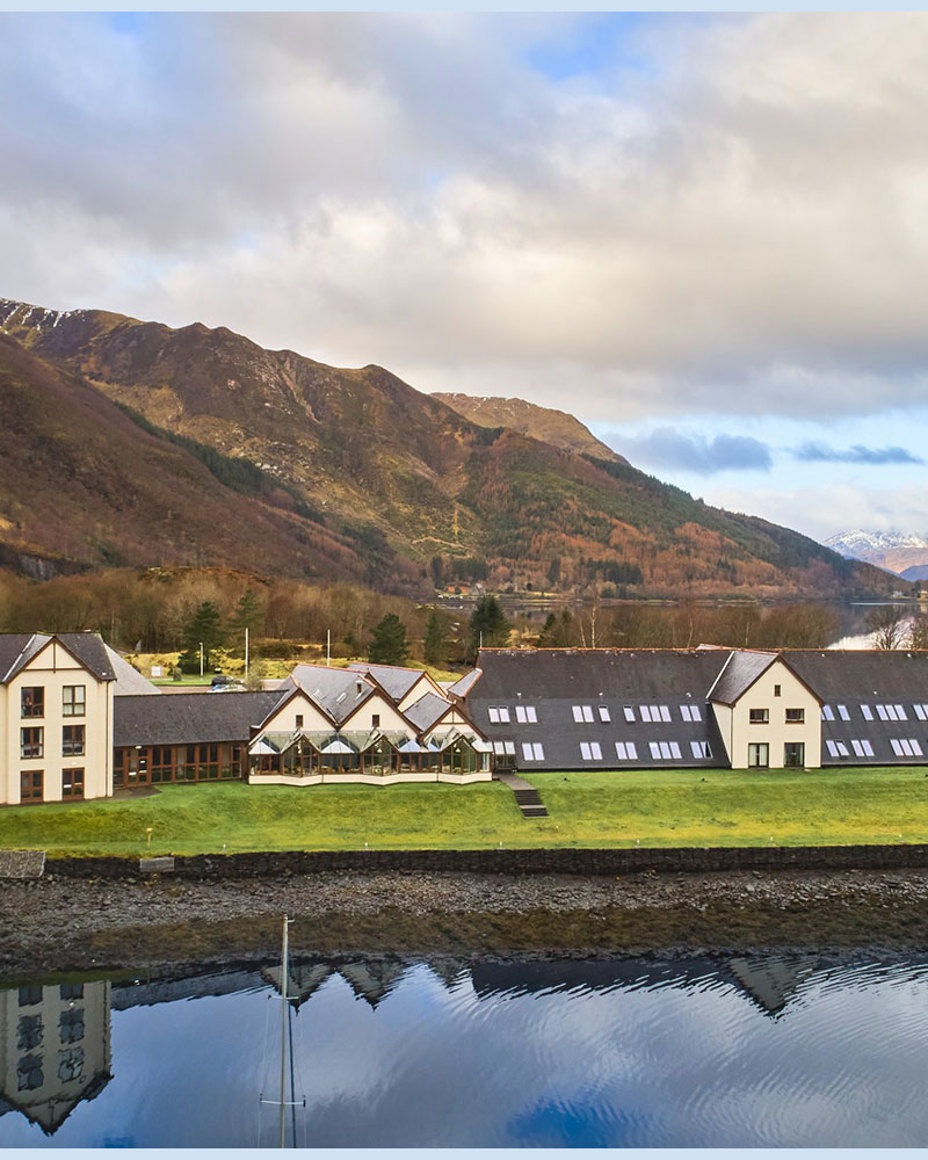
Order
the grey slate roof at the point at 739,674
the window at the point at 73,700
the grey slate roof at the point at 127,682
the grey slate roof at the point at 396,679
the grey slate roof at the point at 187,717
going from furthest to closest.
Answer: the grey slate roof at the point at 127,682
the grey slate roof at the point at 396,679
the grey slate roof at the point at 739,674
the grey slate roof at the point at 187,717
the window at the point at 73,700

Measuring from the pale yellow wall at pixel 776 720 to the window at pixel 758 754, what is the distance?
0.22 m

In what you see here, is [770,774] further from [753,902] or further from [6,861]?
[6,861]

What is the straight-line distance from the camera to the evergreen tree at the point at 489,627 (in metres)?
110

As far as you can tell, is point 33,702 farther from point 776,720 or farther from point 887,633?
point 887,633

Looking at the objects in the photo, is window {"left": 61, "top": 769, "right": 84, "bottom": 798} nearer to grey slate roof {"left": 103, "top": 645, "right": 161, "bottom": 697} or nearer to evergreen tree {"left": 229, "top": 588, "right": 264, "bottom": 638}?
grey slate roof {"left": 103, "top": 645, "right": 161, "bottom": 697}

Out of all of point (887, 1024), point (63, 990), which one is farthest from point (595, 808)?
point (63, 990)

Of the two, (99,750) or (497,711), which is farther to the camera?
(497,711)

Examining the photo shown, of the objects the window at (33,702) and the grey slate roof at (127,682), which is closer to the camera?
the window at (33,702)

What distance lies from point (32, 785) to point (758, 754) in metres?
38.2

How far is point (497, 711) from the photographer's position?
187 feet

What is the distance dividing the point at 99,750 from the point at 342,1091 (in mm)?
26987

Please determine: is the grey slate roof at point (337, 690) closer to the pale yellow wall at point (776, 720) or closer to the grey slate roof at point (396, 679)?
the grey slate roof at point (396, 679)

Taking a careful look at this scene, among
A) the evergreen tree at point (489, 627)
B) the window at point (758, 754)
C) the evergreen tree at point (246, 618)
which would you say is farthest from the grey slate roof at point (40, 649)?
the evergreen tree at point (489, 627)

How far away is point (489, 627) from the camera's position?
365 feet
